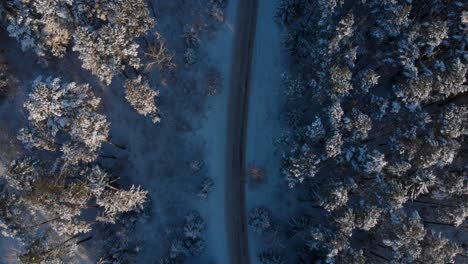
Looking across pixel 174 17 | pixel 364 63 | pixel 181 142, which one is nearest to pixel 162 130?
pixel 181 142

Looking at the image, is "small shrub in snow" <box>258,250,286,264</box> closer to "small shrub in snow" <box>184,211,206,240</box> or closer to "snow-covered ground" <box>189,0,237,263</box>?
"snow-covered ground" <box>189,0,237,263</box>

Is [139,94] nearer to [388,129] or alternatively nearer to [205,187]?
[205,187]

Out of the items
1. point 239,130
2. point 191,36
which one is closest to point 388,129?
point 239,130

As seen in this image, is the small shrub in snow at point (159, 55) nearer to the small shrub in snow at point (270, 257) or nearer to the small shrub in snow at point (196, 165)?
the small shrub in snow at point (196, 165)

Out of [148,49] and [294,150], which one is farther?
[148,49]

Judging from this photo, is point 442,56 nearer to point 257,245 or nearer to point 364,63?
point 364,63

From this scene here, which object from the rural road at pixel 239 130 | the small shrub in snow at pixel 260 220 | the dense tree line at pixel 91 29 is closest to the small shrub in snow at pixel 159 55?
the dense tree line at pixel 91 29
